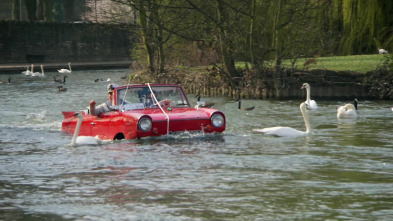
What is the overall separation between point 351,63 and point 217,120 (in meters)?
17.4

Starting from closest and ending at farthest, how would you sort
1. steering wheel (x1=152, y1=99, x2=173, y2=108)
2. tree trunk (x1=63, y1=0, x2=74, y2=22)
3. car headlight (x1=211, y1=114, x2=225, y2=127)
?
car headlight (x1=211, y1=114, x2=225, y2=127), steering wheel (x1=152, y1=99, x2=173, y2=108), tree trunk (x1=63, y1=0, x2=74, y2=22)

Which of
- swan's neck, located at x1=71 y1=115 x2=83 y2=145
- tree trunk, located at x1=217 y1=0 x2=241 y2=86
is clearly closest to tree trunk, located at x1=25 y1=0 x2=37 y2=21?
tree trunk, located at x1=217 y1=0 x2=241 y2=86

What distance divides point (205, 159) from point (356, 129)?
722 centimetres

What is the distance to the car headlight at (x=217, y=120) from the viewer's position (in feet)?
61.1

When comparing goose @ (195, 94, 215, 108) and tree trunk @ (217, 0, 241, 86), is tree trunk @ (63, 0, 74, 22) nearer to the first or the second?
tree trunk @ (217, 0, 241, 86)

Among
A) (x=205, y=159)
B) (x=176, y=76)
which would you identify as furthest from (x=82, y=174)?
(x=176, y=76)

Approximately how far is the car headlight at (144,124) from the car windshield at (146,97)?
1385 mm

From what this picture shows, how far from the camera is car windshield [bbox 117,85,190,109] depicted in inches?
763

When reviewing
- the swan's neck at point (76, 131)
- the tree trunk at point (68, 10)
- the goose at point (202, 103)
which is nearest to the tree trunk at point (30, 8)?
the tree trunk at point (68, 10)

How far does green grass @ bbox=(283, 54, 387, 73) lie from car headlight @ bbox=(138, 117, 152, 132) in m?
16.1

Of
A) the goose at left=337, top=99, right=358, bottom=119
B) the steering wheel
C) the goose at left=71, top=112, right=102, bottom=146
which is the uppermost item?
the steering wheel

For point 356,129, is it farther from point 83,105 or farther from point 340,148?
point 83,105

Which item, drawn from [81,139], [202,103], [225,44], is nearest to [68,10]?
[225,44]

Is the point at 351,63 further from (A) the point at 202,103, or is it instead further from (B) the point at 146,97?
(B) the point at 146,97
